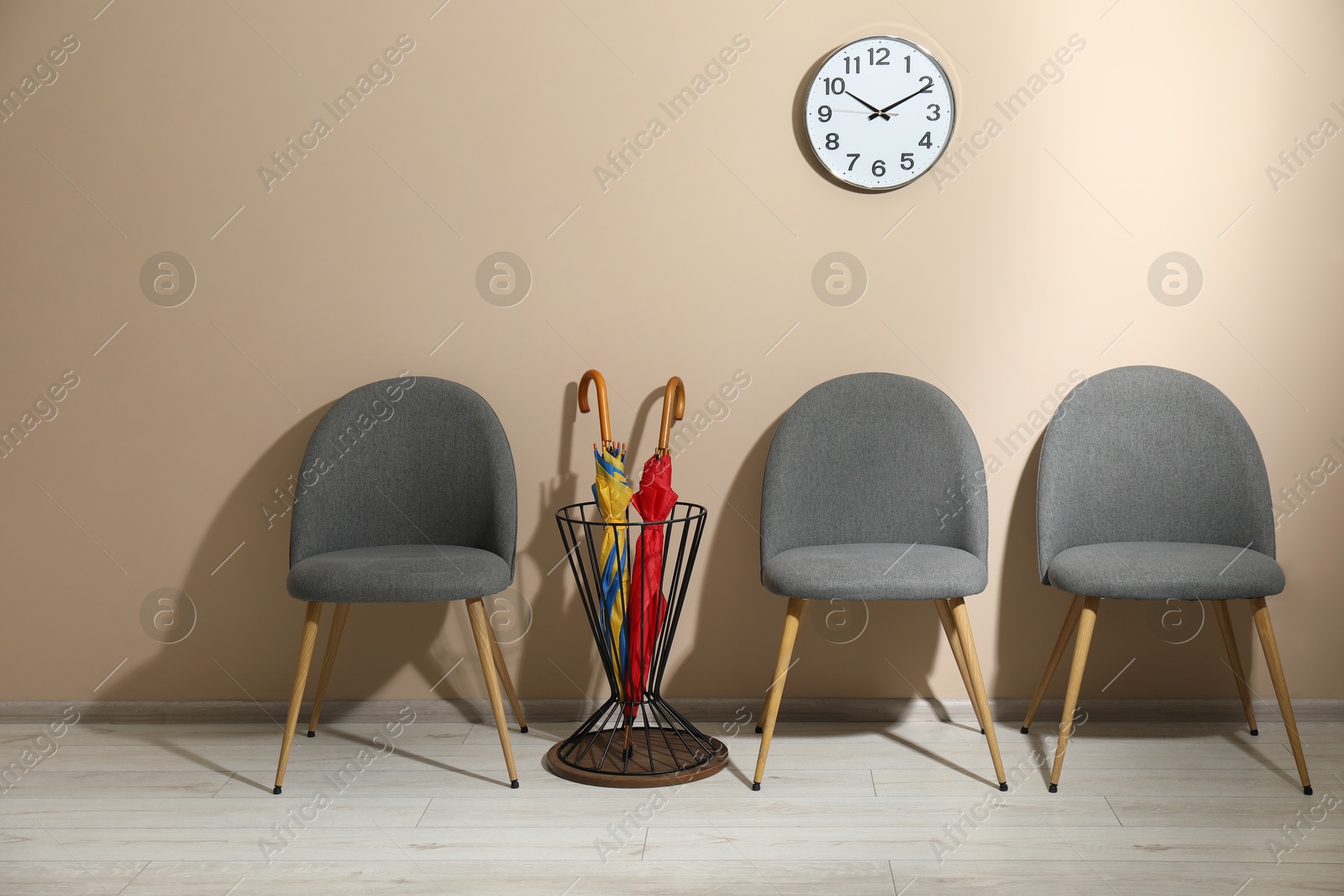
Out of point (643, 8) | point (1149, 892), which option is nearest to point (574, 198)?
point (643, 8)

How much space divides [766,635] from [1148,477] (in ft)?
3.39

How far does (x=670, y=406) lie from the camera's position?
2.42 meters

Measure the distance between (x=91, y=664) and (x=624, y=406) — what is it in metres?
1.59

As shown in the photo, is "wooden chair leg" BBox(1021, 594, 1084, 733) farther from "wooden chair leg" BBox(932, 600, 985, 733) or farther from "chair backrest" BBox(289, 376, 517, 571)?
"chair backrest" BBox(289, 376, 517, 571)

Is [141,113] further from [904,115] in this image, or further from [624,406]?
[904,115]

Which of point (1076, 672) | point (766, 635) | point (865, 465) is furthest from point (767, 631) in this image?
point (1076, 672)

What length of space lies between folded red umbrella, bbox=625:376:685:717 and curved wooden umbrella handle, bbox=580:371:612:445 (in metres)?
0.13

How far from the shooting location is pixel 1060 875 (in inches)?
69.9

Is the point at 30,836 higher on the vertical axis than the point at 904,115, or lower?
lower

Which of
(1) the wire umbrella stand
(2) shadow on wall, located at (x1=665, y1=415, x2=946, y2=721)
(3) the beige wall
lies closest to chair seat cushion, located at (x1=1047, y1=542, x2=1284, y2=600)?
(3) the beige wall

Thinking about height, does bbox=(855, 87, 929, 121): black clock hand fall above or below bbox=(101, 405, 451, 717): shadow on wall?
above

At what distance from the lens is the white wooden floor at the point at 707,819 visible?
5.86 ft

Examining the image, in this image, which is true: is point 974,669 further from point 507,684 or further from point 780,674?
point 507,684

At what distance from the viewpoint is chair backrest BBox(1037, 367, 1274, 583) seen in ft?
7.91
